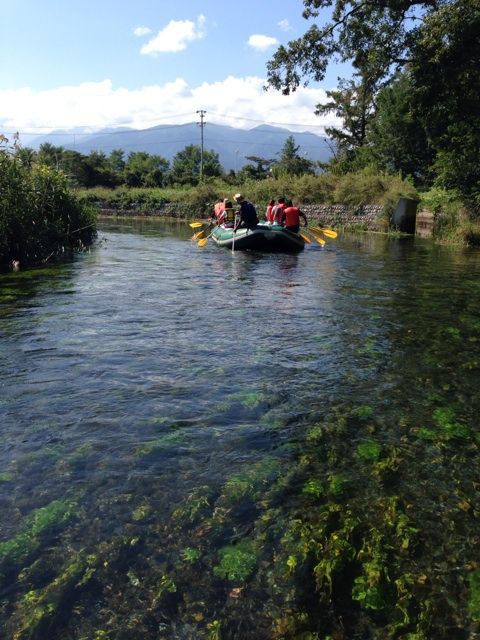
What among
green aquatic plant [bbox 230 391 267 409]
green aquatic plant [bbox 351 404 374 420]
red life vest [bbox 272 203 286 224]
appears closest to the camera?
green aquatic plant [bbox 351 404 374 420]

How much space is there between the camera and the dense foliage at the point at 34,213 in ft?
45.7

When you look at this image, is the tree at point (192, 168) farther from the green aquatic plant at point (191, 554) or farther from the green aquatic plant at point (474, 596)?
the green aquatic plant at point (474, 596)

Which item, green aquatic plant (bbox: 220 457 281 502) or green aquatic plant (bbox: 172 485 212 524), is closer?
green aquatic plant (bbox: 172 485 212 524)

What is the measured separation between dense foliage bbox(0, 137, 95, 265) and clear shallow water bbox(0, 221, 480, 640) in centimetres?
569

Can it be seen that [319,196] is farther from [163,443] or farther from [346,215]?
[163,443]

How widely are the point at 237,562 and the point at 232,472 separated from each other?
105 centimetres

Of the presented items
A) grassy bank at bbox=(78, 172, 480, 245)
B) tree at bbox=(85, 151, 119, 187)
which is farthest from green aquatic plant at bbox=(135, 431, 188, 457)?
tree at bbox=(85, 151, 119, 187)

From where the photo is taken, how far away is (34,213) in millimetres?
15172

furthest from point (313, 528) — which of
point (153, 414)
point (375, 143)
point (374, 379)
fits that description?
point (375, 143)

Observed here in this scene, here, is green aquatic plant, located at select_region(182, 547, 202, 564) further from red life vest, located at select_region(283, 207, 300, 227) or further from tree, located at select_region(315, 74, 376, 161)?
tree, located at select_region(315, 74, 376, 161)

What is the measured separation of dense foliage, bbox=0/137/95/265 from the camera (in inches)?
549

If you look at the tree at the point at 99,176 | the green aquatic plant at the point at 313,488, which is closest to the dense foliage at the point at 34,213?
the green aquatic plant at the point at 313,488

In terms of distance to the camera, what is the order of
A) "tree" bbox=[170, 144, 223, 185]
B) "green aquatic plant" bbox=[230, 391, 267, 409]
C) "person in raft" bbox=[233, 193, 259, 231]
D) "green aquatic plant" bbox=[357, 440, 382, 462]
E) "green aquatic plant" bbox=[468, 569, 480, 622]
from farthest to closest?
"tree" bbox=[170, 144, 223, 185], "person in raft" bbox=[233, 193, 259, 231], "green aquatic plant" bbox=[230, 391, 267, 409], "green aquatic plant" bbox=[357, 440, 382, 462], "green aquatic plant" bbox=[468, 569, 480, 622]

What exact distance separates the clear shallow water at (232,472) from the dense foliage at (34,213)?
569 centimetres
